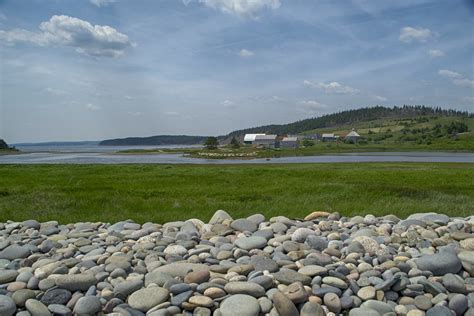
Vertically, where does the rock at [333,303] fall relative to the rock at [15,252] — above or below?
below

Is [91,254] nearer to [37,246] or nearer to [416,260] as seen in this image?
[37,246]

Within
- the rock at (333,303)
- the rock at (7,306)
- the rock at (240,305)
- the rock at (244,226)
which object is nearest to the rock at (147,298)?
the rock at (240,305)

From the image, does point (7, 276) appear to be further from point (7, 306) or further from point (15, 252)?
point (15, 252)

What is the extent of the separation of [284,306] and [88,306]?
107 inches

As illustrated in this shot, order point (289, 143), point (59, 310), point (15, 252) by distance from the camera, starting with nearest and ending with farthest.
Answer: point (59, 310) < point (15, 252) < point (289, 143)

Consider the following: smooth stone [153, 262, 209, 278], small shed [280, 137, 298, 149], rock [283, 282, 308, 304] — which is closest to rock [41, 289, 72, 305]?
smooth stone [153, 262, 209, 278]

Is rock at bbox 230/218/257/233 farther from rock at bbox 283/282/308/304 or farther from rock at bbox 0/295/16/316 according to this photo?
rock at bbox 0/295/16/316

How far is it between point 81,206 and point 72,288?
861 cm

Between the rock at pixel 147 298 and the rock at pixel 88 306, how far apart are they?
44cm

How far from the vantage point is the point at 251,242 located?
7.46 m

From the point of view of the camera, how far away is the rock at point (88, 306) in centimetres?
537

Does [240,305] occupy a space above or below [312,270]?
below

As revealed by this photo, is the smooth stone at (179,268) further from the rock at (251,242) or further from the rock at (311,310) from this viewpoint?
the rock at (311,310)

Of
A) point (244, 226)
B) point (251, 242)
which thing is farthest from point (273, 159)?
point (251, 242)
